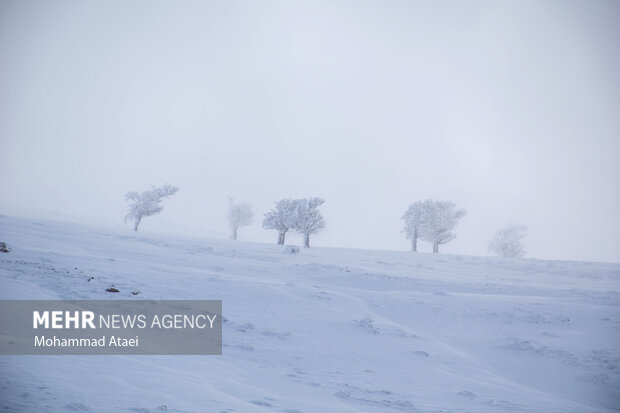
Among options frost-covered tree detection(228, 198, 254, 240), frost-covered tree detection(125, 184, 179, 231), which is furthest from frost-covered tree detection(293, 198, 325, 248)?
frost-covered tree detection(228, 198, 254, 240)

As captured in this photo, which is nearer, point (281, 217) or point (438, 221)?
point (281, 217)

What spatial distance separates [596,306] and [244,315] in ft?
45.0

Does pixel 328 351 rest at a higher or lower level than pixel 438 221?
lower

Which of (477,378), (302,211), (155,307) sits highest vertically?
(302,211)

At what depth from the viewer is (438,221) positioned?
5672 centimetres

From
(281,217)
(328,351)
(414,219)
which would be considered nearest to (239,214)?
(281,217)

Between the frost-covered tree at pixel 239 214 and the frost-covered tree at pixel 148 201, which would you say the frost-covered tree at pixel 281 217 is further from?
the frost-covered tree at pixel 239 214

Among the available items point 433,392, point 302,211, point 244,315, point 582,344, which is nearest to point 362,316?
point 244,315

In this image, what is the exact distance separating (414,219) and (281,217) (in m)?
23.2

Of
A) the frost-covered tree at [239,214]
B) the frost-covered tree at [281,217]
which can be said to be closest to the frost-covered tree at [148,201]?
the frost-covered tree at [281,217]

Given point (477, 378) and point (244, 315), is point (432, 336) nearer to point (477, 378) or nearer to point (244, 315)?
point (477, 378)

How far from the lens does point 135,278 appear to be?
1293 centimetres

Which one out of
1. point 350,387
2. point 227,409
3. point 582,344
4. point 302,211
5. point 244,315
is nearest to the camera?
point 227,409

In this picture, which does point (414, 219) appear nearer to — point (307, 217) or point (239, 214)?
point (307, 217)
